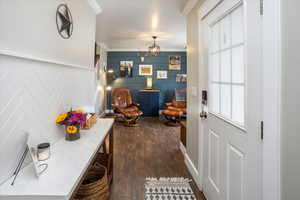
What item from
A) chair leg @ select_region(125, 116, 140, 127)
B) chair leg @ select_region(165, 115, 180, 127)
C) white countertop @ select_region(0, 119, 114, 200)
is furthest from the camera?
chair leg @ select_region(165, 115, 180, 127)

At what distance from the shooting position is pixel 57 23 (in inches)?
54.2

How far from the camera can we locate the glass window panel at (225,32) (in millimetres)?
1370

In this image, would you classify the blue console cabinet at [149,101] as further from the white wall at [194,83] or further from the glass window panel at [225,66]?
the glass window panel at [225,66]

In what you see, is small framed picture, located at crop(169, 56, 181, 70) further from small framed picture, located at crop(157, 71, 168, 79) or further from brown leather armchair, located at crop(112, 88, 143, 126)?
brown leather armchair, located at crop(112, 88, 143, 126)

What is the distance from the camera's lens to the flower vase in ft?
4.33

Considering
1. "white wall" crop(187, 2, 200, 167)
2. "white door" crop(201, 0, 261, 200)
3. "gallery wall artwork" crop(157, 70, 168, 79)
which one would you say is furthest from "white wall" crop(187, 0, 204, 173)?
"gallery wall artwork" crop(157, 70, 168, 79)

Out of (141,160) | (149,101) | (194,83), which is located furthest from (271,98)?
(149,101)

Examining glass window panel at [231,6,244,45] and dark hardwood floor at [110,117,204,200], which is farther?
dark hardwood floor at [110,117,204,200]

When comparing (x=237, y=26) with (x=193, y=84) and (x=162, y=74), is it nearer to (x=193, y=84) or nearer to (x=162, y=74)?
(x=193, y=84)

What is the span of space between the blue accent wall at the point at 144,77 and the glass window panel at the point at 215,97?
4733mm

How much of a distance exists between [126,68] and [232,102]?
210 inches

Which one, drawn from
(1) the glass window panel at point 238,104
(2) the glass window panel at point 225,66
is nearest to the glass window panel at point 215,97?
(2) the glass window panel at point 225,66

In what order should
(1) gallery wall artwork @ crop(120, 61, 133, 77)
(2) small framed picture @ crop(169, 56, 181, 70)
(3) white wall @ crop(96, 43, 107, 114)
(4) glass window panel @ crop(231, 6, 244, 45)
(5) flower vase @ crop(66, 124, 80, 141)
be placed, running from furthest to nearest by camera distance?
(2) small framed picture @ crop(169, 56, 181, 70) < (1) gallery wall artwork @ crop(120, 61, 133, 77) < (3) white wall @ crop(96, 43, 107, 114) < (5) flower vase @ crop(66, 124, 80, 141) < (4) glass window panel @ crop(231, 6, 244, 45)

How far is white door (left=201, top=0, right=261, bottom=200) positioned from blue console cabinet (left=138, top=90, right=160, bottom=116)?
13.3 ft
